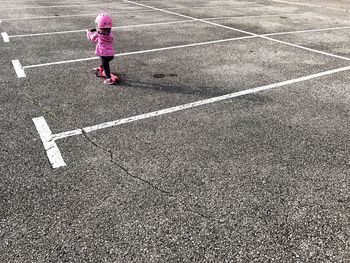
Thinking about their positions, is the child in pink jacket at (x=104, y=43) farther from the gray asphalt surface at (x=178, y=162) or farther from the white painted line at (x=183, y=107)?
the white painted line at (x=183, y=107)

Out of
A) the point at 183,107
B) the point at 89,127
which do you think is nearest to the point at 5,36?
the point at 89,127

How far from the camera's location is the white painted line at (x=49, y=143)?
13.4 feet

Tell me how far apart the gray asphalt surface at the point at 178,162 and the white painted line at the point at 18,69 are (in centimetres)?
10

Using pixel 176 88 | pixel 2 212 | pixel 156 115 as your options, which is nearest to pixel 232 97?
pixel 176 88

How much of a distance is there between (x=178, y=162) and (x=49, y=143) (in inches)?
68.8

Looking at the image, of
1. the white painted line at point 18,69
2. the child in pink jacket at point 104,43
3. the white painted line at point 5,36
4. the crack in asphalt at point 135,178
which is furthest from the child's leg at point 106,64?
the white painted line at point 5,36

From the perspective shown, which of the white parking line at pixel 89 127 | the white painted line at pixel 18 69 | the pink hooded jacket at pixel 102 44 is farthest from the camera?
the white painted line at pixel 18 69

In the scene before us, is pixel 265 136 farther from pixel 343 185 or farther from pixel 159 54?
pixel 159 54

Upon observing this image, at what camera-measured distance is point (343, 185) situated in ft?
12.6

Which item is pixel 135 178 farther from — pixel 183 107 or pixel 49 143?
pixel 183 107

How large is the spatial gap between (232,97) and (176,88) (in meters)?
1.07

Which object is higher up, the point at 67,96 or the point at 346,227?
the point at 67,96

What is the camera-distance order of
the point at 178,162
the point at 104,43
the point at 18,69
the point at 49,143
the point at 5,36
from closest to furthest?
the point at 178,162 → the point at 49,143 → the point at 104,43 → the point at 18,69 → the point at 5,36

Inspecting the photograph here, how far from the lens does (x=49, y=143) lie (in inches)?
176
